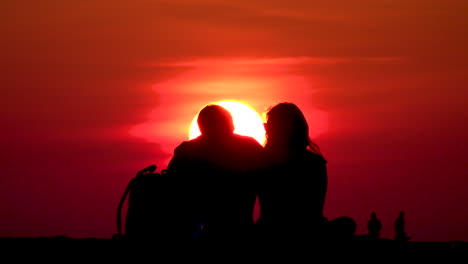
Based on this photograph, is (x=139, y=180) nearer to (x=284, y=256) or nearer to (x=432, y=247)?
(x=284, y=256)

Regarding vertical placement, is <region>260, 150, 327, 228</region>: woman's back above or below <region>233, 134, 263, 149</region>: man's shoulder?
below

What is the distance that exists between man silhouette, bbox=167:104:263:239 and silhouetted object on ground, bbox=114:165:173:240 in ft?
0.53

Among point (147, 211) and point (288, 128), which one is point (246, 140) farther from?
point (147, 211)

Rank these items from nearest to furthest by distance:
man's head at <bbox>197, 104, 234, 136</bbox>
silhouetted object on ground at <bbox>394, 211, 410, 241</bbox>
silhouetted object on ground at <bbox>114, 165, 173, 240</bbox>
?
silhouetted object on ground at <bbox>114, 165, 173, 240</bbox> → man's head at <bbox>197, 104, 234, 136</bbox> → silhouetted object on ground at <bbox>394, 211, 410, 241</bbox>

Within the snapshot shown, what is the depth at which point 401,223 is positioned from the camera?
12.5m

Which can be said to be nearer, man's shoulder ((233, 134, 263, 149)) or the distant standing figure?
man's shoulder ((233, 134, 263, 149))

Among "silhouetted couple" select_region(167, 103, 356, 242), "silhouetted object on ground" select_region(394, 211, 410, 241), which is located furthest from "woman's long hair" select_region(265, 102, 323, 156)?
"silhouetted object on ground" select_region(394, 211, 410, 241)

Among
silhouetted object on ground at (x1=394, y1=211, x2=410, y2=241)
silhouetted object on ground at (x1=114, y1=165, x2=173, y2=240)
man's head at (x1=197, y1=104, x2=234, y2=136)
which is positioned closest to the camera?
silhouetted object on ground at (x1=114, y1=165, x2=173, y2=240)

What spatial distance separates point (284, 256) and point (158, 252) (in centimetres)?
104

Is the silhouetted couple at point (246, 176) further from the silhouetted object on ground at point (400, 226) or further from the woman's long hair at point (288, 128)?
the silhouetted object on ground at point (400, 226)

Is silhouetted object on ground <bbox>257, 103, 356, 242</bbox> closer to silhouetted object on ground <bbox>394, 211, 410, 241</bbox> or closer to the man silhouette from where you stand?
the man silhouette

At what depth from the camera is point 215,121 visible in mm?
8656

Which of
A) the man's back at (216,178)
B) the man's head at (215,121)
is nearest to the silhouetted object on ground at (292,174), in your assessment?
the man's back at (216,178)

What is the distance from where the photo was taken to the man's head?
8.65 metres
